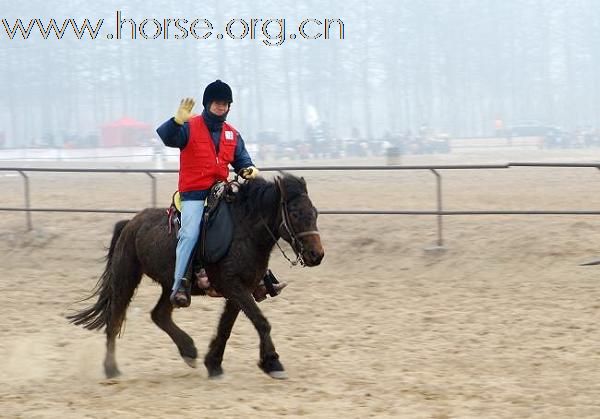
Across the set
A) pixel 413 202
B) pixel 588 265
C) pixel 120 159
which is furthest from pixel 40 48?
pixel 588 265

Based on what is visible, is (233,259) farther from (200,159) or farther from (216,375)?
(216,375)

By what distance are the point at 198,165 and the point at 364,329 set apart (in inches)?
118

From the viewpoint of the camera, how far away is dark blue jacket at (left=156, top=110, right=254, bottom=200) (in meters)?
7.27

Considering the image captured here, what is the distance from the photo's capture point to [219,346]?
302 inches

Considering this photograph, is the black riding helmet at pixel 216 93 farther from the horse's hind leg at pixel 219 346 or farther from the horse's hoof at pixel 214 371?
the horse's hoof at pixel 214 371

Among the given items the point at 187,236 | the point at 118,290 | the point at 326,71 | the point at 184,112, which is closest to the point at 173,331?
the point at 118,290

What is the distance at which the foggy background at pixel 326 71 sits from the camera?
7300 cm

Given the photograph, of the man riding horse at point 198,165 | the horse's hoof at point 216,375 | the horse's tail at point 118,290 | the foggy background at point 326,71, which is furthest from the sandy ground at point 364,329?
the foggy background at point 326,71

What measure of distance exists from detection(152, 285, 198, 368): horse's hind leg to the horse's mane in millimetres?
1044

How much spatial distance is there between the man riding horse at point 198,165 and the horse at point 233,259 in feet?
0.70

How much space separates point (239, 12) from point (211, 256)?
76.5 metres

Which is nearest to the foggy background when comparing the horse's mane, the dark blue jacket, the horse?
the horse

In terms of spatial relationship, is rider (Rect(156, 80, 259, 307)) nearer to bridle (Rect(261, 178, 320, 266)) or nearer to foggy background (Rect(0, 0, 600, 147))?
bridle (Rect(261, 178, 320, 266))

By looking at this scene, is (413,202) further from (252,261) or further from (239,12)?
(239,12)
